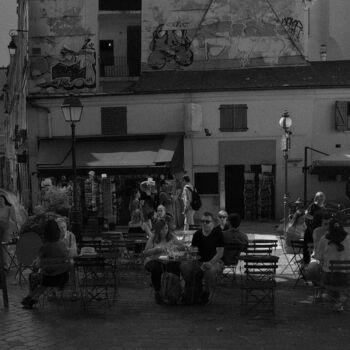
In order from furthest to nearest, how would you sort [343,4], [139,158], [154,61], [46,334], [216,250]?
[343,4], [154,61], [139,158], [216,250], [46,334]

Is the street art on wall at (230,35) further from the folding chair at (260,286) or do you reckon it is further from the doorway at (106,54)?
the folding chair at (260,286)

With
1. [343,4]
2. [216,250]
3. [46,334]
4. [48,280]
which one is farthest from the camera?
[343,4]

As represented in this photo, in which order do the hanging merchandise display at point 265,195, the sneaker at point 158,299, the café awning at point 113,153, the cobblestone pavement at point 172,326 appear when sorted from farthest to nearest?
the hanging merchandise display at point 265,195, the café awning at point 113,153, the sneaker at point 158,299, the cobblestone pavement at point 172,326

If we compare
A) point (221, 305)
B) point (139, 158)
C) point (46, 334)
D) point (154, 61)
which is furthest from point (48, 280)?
point (154, 61)

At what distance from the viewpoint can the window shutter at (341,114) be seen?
2127cm

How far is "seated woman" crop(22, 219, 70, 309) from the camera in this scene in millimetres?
8234

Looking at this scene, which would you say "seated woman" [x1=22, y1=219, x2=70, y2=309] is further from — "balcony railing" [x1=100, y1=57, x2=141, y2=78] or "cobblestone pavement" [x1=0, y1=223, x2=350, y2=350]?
"balcony railing" [x1=100, y1=57, x2=141, y2=78]

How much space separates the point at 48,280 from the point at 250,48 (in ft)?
56.3

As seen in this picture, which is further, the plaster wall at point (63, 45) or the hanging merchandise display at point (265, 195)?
the plaster wall at point (63, 45)

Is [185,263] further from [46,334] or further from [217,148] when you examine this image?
[217,148]

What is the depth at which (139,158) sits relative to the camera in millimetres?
20734

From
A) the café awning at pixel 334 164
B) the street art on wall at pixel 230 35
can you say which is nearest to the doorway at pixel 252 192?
the café awning at pixel 334 164

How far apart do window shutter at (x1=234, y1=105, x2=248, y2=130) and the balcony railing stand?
221 inches

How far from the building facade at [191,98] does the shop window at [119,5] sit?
0.07m
